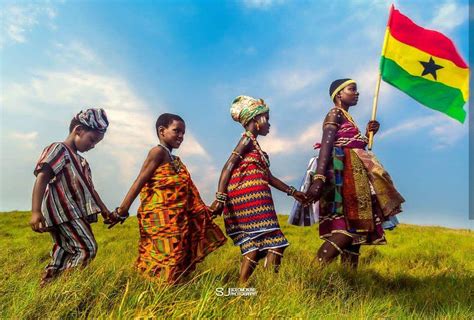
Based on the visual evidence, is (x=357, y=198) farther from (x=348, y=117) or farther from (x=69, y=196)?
(x=69, y=196)

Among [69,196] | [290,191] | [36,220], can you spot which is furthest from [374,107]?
[36,220]

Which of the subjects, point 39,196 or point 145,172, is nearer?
point 39,196

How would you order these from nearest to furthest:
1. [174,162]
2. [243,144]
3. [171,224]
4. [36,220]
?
[36,220]
[171,224]
[174,162]
[243,144]

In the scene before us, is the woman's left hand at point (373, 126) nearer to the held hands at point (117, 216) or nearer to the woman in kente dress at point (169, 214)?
the woman in kente dress at point (169, 214)

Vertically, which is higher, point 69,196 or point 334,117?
point 334,117

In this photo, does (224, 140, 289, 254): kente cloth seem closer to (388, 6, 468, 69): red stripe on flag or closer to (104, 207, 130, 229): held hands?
(104, 207, 130, 229): held hands

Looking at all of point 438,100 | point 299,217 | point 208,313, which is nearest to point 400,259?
point 438,100

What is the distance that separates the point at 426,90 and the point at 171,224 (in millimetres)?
4263

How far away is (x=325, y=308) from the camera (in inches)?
134

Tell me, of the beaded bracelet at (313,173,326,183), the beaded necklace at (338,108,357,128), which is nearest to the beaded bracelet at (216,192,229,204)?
the beaded bracelet at (313,173,326,183)

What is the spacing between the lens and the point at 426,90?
19.9 ft

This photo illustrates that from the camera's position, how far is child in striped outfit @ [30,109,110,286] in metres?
3.75

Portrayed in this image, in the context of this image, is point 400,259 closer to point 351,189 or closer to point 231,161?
point 351,189

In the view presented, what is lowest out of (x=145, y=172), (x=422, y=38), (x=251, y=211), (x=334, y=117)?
(x=251, y=211)
